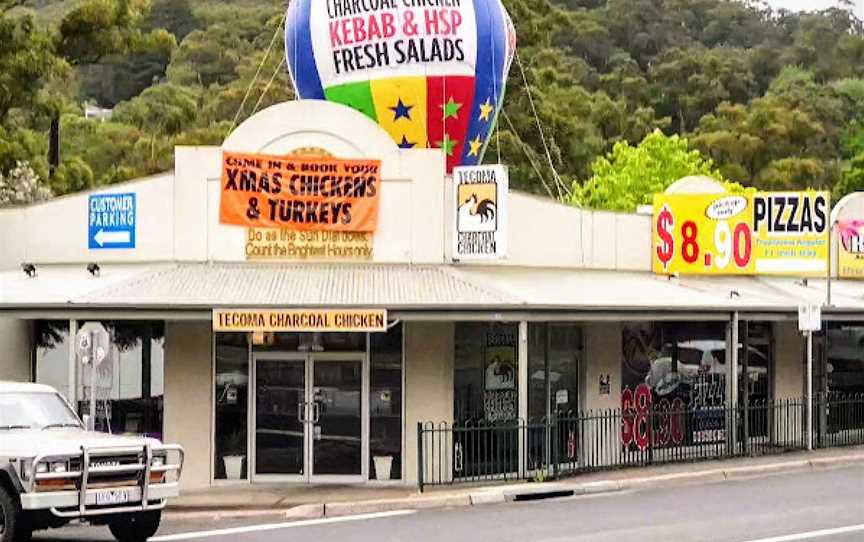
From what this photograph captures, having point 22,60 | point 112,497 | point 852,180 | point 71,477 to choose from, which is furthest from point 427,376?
point 852,180

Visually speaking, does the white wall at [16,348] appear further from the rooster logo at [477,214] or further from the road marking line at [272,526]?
the rooster logo at [477,214]

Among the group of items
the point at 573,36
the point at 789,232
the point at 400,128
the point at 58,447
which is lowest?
the point at 58,447

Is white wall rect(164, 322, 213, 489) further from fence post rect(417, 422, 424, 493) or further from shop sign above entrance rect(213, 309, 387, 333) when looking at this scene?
fence post rect(417, 422, 424, 493)

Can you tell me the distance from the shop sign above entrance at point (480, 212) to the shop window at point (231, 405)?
3.77 metres

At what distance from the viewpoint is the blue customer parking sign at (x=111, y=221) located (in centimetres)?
2319

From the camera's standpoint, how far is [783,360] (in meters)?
28.8

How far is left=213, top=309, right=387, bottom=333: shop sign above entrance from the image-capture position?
2058 cm

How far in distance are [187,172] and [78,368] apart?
354 centimetres

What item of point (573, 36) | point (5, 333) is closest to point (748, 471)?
point (5, 333)

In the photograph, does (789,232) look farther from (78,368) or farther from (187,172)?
(78,368)

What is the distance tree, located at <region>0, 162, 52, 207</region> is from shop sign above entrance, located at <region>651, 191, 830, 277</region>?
1733cm

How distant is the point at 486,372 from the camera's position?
2314 cm

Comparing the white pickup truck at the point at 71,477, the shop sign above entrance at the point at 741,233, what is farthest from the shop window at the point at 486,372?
the white pickup truck at the point at 71,477

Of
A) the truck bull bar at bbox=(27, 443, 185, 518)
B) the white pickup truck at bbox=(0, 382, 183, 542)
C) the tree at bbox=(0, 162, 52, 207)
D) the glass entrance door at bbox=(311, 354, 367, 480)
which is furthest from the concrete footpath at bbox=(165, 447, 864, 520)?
the tree at bbox=(0, 162, 52, 207)
